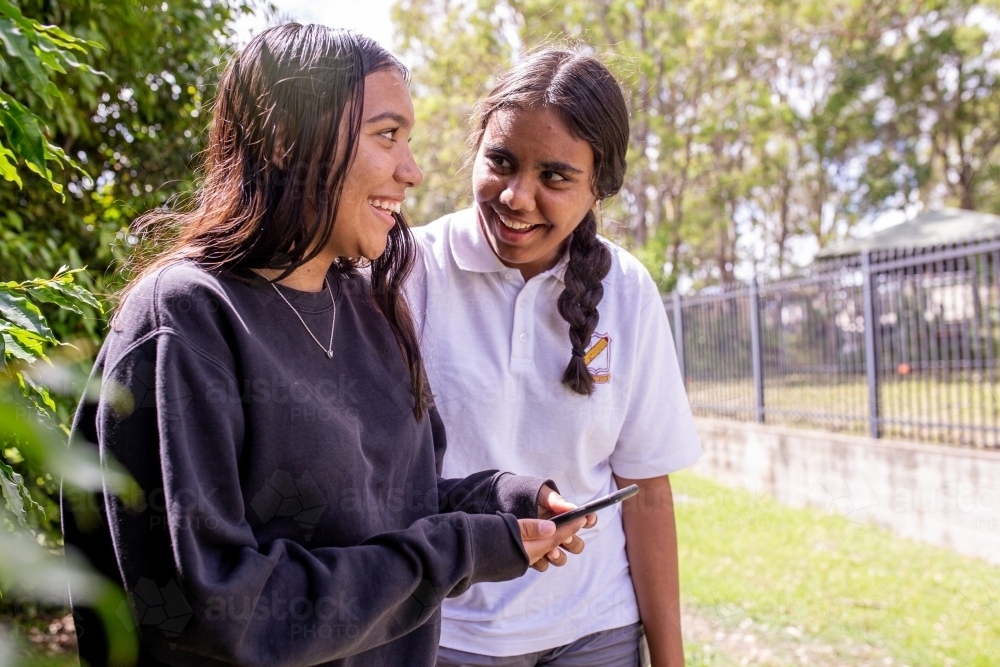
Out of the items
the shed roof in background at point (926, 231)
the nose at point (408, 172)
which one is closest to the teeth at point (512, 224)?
the nose at point (408, 172)

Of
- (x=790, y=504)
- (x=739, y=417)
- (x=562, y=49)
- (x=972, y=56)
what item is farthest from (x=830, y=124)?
(x=562, y=49)

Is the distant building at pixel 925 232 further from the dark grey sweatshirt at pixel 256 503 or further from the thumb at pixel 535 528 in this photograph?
the dark grey sweatshirt at pixel 256 503

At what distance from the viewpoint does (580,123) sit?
203 centimetres

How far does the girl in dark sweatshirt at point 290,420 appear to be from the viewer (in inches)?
45.6

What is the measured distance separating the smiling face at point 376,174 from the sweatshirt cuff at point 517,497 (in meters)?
0.50

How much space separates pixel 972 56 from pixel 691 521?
18.0 meters

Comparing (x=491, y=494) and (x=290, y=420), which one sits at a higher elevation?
(x=290, y=420)

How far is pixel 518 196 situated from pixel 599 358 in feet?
1.35

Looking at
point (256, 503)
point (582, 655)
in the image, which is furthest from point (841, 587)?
point (256, 503)

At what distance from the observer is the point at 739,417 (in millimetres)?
9898

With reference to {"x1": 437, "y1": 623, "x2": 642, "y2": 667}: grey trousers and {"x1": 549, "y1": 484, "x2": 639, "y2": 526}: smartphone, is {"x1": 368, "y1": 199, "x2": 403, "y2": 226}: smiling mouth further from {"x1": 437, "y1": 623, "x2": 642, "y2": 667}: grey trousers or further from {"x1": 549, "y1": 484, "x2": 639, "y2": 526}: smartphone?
{"x1": 437, "y1": 623, "x2": 642, "y2": 667}: grey trousers

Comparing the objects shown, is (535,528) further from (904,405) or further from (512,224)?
(904,405)

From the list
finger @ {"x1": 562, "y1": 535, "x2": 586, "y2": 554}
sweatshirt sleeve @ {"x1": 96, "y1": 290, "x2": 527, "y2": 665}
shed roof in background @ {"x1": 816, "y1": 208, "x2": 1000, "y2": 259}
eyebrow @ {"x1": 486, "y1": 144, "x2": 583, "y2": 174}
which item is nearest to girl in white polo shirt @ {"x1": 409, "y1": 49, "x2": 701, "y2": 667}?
eyebrow @ {"x1": 486, "y1": 144, "x2": 583, "y2": 174}

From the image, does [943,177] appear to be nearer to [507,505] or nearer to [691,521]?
[691,521]
